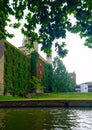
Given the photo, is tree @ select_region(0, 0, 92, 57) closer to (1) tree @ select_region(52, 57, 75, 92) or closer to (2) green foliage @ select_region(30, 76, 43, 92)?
(2) green foliage @ select_region(30, 76, 43, 92)

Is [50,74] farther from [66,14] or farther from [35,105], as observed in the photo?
[66,14]

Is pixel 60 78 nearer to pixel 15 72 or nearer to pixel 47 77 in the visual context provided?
pixel 47 77

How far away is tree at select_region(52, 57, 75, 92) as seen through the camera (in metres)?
77.0

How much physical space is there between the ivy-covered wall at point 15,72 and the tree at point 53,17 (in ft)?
126

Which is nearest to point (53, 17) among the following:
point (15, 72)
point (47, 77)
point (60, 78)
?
point (15, 72)

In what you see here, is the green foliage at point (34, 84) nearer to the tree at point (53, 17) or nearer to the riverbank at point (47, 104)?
the riverbank at point (47, 104)

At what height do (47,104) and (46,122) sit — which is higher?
(47,104)

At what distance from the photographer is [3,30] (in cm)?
947

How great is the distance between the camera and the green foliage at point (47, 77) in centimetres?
7209

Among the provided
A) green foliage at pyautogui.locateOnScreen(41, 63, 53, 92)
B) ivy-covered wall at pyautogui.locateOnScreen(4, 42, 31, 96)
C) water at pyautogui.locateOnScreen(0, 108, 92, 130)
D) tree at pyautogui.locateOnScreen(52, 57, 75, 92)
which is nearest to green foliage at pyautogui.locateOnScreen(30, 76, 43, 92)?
ivy-covered wall at pyautogui.locateOnScreen(4, 42, 31, 96)

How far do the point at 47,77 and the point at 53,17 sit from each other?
68.9m

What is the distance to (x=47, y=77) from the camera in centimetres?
7569

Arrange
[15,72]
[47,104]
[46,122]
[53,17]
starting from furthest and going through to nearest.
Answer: [15,72] < [47,104] < [46,122] < [53,17]

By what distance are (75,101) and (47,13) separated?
925 inches
